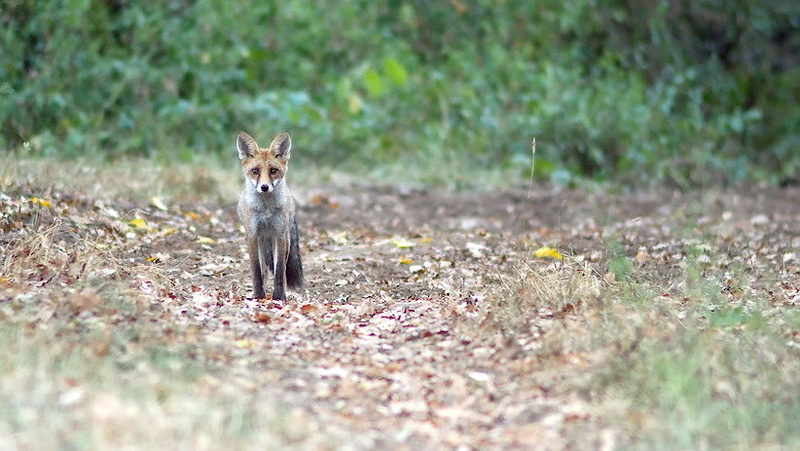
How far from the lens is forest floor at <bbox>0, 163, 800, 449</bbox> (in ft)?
13.5

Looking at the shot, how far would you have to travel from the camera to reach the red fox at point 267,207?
22.6ft

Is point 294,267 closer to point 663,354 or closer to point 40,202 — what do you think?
point 40,202

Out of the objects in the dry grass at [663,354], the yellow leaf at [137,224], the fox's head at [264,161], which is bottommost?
the dry grass at [663,354]

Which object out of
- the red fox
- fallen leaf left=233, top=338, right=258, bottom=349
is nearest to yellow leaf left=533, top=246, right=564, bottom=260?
the red fox

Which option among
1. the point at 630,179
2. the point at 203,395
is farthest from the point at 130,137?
the point at 203,395

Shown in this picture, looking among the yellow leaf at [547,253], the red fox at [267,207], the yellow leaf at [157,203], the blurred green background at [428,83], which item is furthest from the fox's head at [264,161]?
the blurred green background at [428,83]

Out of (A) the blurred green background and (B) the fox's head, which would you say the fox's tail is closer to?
(B) the fox's head

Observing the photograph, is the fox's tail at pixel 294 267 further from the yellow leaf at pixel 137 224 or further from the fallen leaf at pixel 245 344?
the yellow leaf at pixel 137 224

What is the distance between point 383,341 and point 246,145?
Answer: 191 cm

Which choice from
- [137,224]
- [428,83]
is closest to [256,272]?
[137,224]

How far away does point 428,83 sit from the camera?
15.4 metres

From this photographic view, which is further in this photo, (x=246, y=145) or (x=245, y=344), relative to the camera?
(x=246, y=145)

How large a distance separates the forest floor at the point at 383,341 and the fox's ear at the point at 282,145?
38.8 inches

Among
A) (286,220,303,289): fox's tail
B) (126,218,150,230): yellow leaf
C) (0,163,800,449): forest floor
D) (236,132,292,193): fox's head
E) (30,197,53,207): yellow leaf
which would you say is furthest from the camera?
(126,218,150,230): yellow leaf
